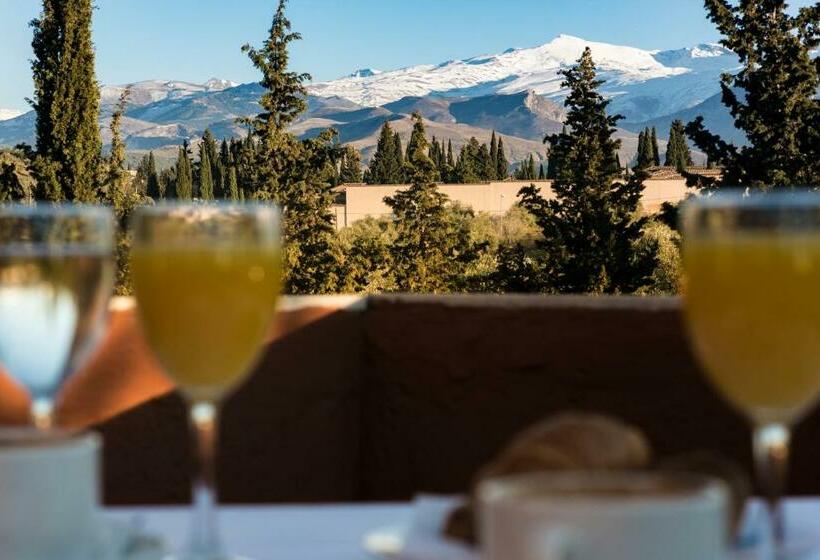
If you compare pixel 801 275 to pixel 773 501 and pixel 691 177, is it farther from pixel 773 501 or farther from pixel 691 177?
pixel 691 177

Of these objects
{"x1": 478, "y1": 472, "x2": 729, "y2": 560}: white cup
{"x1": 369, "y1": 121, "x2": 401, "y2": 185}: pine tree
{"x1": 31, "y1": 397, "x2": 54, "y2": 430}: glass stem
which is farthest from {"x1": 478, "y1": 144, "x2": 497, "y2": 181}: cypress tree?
{"x1": 478, "y1": 472, "x2": 729, "y2": 560}: white cup

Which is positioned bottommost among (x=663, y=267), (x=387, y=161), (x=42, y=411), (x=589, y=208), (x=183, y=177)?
(x=663, y=267)

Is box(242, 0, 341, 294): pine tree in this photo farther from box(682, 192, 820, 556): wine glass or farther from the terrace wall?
box(682, 192, 820, 556): wine glass

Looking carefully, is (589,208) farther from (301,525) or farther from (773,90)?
(301,525)

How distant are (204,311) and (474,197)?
4351 centimetres

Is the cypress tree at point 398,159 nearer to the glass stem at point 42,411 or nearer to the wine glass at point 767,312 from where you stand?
the glass stem at point 42,411

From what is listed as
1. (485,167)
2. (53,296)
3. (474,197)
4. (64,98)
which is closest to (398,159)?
(485,167)

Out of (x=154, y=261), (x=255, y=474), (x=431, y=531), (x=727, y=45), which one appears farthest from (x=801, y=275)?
(x=727, y=45)

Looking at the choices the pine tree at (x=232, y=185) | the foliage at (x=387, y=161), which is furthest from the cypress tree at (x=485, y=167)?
the pine tree at (x=232, y=185)

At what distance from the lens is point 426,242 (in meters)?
27.7

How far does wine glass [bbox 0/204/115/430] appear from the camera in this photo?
0.93 metres

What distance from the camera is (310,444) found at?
2320 millimetres

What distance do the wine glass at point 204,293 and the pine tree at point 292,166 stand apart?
79.7ft

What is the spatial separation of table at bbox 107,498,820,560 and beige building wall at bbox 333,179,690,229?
139ft
